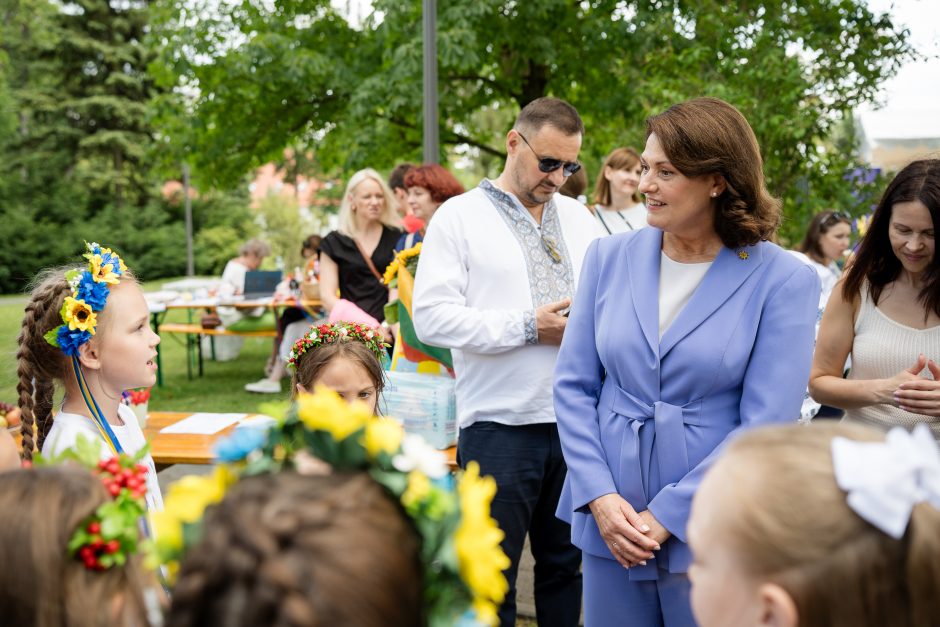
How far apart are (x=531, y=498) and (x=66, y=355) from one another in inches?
63.5

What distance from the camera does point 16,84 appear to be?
32.2 metres

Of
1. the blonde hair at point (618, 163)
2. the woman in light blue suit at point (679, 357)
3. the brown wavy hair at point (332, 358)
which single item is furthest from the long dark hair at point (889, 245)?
the blonde hair at point (618, 163)

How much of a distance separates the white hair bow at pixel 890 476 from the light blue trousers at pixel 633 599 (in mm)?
1075

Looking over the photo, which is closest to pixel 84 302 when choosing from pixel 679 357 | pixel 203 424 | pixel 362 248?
pixel 679 357

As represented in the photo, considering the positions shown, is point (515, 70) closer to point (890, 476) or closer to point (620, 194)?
point (620, 194)

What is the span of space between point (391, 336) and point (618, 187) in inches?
74.3

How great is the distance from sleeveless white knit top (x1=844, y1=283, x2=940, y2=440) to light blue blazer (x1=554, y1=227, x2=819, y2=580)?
69cm

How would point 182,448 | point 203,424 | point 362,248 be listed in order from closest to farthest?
point 182,448
point 203,424
point 362,248

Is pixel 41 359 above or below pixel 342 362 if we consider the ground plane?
above

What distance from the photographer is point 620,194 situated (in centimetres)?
556

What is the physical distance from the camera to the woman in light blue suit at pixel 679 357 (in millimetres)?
2178

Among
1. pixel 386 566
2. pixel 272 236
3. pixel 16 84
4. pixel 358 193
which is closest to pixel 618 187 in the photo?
pixel 358 193

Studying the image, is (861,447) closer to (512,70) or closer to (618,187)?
(618,187)

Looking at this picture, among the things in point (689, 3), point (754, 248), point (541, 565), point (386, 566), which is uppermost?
point (689, 3)
